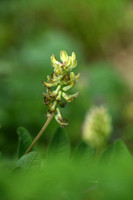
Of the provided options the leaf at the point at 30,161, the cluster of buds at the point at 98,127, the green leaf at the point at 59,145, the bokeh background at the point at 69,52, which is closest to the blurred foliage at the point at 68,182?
the leaf at the point at 30,161

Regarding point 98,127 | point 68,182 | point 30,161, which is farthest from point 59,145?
point 98,127

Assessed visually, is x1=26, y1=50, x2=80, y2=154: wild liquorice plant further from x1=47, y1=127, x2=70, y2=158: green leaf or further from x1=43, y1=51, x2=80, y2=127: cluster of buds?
x1=47, y1=127, x2=70, y2=158: green leaf

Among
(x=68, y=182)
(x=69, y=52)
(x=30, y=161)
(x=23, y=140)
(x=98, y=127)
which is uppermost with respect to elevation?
(x=69, y=52)

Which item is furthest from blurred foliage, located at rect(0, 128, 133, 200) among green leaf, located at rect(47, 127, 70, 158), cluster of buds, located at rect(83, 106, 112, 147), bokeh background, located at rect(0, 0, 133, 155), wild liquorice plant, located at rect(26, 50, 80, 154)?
bokeh background, located at rect(0, 0, 133, 155)

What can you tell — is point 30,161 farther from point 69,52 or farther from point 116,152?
point 69,52

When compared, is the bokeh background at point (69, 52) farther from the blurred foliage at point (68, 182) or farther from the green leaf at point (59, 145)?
the blurred foliage at point (68, 182)

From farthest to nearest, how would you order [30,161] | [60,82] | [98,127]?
1. [98,127]
2. [60,82]
3. [30,161]
